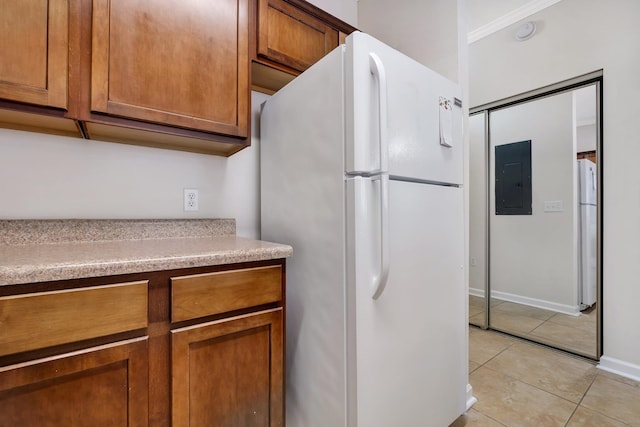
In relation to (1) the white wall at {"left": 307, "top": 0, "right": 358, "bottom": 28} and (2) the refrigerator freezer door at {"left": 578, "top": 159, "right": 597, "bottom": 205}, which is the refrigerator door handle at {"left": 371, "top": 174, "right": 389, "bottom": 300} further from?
(2) the refrigerator freezer door at {"left": 578, "top": 159, "right": 597, "bottom": 205}

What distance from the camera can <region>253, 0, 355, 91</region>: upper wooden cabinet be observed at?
142cm

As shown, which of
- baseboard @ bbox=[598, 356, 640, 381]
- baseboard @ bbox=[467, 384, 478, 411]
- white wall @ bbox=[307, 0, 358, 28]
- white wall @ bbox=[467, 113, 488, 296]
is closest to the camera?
baseboard @ bbox=[467, 384, 478, 411]

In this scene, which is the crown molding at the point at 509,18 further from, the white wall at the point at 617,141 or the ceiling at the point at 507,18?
the white wall at the point at 617,141

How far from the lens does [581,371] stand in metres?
1.98

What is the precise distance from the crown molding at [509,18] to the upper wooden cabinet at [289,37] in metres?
1.77

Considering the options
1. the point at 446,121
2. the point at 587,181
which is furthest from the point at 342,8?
the point at 587,181

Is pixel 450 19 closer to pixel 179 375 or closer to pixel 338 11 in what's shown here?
pixel 338 11

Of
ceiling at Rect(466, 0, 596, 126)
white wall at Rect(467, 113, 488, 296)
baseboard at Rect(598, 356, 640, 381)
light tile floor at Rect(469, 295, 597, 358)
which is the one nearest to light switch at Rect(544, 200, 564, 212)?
white wall at Rect(467, 113, 488, 296)

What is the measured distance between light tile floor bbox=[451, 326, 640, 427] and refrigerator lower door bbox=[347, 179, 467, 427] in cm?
36

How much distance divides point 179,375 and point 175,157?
1.04 meters

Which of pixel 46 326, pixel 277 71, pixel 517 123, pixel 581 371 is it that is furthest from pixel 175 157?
pixel 581 371

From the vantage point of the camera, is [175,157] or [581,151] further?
[581,151]

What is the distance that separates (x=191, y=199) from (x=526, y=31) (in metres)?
2.97

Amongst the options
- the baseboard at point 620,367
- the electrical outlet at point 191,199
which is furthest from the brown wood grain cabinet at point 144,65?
the baseboard at point 620,367
